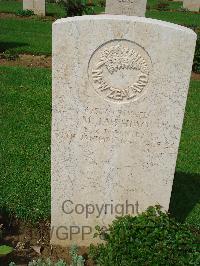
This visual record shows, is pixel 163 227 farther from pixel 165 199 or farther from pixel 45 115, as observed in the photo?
pixel 45 115

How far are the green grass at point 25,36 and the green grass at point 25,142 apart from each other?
229cm

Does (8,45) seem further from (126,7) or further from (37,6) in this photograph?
(37,6)

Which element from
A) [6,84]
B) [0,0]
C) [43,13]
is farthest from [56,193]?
[0,0]

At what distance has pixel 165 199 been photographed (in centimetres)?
372

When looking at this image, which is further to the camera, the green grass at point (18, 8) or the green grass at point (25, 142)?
the green grass at point (18, 8)

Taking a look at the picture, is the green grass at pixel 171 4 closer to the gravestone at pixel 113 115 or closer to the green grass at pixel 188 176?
the green grass at pixel 188 176

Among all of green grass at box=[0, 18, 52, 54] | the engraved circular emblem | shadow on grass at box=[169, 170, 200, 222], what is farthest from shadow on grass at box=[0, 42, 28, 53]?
the engraved circular emblem

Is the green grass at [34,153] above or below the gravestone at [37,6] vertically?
below

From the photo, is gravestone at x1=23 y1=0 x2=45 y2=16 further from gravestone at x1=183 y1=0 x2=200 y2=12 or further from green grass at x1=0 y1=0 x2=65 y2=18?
gravestone at x1=183 y1=0 x2=200 y2=12

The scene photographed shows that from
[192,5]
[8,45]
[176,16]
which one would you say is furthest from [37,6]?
[192,5]

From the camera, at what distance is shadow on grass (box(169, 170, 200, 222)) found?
4.49m

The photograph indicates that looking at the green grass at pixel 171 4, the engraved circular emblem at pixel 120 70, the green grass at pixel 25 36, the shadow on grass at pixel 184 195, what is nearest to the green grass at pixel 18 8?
the green grass at pixel 25 36

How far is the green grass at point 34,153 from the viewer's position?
4.43 m

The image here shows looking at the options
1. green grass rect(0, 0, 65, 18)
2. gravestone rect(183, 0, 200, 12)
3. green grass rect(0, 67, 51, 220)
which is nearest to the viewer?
green grass rect(0, 67, 51, 220)
